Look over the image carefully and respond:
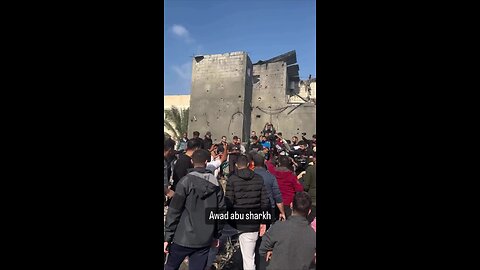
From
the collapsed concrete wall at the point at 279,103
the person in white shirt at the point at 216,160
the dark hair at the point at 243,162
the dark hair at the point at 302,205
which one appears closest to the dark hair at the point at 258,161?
the dark hair at the point at 243,162

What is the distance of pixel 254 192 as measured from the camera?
306 centimetres

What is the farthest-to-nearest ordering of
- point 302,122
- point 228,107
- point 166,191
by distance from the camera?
point 302,122
point 228,107
point 166,191

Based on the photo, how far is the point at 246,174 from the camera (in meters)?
3.12

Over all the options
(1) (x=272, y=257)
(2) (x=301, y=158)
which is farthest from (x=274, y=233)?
(2) (x=301, y=158)

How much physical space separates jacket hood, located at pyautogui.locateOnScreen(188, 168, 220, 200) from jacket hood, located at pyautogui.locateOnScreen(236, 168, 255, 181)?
1.16ft

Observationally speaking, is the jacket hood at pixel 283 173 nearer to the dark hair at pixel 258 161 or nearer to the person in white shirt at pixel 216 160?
the dark hair at pixel 258 161

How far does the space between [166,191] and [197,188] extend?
111cm

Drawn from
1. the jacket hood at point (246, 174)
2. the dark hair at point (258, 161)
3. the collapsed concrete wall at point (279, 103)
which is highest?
the collapsed concrete wall at point (279, 103)

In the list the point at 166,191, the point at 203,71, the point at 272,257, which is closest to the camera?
the point at 272,257

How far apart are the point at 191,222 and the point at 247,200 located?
A: 2.10 feet

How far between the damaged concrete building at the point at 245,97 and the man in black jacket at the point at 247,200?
2387 mm

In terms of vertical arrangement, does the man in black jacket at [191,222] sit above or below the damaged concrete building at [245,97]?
below

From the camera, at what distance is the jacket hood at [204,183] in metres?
2.74
